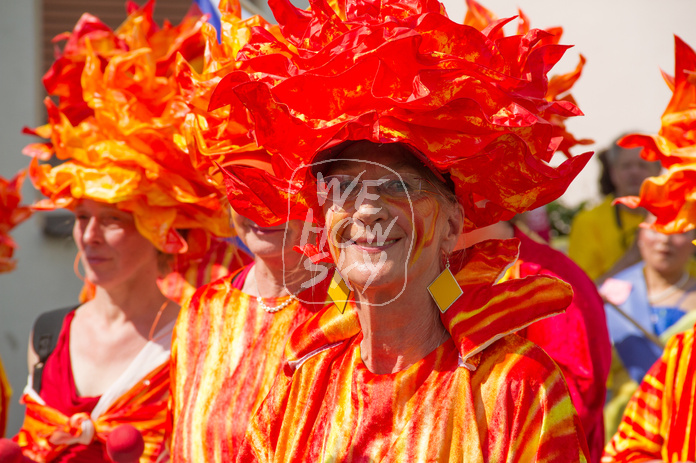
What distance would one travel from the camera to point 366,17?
6.51ft

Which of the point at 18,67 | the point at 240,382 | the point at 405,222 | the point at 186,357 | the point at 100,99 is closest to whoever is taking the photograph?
the point at 405,222

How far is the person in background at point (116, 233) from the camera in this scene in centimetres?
346

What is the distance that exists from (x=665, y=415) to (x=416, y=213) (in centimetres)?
125

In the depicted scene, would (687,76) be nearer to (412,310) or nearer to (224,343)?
(412,310)

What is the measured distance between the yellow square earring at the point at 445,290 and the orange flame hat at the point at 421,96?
8.2 inches

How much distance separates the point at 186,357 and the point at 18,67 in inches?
182

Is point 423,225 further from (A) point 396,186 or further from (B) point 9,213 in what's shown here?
(B) point 9,213

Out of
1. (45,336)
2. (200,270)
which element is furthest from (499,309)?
(45,336)

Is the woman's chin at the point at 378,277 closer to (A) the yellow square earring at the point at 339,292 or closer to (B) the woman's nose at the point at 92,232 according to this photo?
(A) the yellow square earring at the point at 339,292

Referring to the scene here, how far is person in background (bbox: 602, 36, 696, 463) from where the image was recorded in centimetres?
261

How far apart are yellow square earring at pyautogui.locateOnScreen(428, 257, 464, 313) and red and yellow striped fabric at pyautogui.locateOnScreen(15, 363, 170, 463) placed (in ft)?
5.83

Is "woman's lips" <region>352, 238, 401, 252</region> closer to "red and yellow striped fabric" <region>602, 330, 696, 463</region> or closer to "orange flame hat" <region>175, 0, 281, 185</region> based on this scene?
"orange flame hat" <region>175, 0, 281, 185</region>

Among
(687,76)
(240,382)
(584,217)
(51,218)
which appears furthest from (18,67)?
(687,76)

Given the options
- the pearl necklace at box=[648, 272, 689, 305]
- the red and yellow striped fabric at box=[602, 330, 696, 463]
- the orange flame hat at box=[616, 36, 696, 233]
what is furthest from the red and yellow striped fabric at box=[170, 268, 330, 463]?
the pearl necklace at box=[648, 272, 689, 305]
